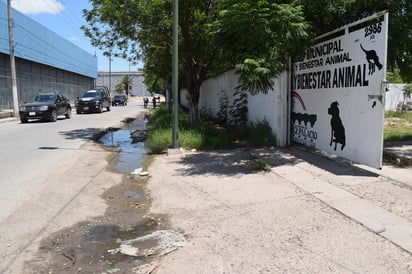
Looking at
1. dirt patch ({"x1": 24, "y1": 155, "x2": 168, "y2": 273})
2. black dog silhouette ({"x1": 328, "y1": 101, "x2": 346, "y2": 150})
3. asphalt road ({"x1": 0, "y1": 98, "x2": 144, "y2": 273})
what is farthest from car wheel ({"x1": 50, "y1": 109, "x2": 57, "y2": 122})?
black dog silhouette ({"x1": 328, "y1": 101, "x2": 346, "y2": 150})

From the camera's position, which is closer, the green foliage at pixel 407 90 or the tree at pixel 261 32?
the tree at pixel 261 32

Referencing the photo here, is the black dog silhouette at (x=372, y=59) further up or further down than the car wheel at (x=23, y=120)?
further up

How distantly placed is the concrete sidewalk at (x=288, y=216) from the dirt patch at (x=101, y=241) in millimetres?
306

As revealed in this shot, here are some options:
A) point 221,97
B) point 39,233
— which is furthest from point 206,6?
point 39,233

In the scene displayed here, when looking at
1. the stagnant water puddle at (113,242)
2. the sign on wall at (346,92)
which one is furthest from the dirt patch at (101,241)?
the sign on wall at (346,92)

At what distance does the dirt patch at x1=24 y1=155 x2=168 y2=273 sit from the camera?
4.07 meters

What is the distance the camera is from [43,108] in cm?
2092

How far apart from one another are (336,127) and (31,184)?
6283 mm

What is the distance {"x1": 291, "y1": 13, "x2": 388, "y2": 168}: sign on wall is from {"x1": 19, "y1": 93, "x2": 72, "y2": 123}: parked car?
50.7ft

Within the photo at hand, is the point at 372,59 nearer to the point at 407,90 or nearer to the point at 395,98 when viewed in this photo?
the point at 407,90

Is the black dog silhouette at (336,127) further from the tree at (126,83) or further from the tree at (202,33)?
the tree at (126,83)

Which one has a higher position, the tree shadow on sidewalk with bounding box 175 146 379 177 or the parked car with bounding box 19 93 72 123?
the parked car with bounding box 19 93 72 123

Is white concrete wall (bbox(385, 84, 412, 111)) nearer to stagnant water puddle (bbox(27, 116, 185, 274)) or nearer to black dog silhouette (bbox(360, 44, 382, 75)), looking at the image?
black dog silhouette (bbox(360, 44, 382, 75))

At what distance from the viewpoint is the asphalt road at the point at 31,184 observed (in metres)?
5.05
